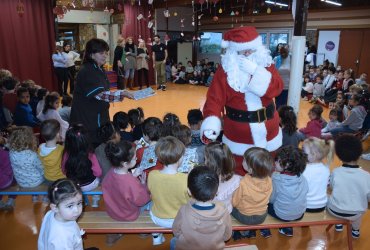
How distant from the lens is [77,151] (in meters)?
2.32

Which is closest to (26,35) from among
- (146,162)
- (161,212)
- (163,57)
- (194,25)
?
(163,57)

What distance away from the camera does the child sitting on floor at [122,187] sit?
201 cm

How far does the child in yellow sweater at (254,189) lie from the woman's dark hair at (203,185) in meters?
0.46

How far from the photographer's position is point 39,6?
670cm

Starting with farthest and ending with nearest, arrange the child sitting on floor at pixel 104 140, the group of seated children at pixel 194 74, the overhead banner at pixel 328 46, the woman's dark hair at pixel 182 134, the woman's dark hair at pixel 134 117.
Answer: the group of seated children at pixel 194 74 → the overhead banner at pixel 328 46 → the woman's dark hair at pixel 134 117 → the woman's dark hair at pixel 182 134 → the child sitting on floor at pixel 104 140

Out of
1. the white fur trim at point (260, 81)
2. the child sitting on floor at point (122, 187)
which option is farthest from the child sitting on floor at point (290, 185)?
the child sitting on floor at point (122, 187)

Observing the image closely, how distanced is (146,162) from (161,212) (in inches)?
18.4

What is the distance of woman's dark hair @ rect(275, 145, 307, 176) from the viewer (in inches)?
79.0

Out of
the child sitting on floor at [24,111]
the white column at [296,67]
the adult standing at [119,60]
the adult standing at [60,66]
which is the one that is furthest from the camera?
the adult standing at [119,60]

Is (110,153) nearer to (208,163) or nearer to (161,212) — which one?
(161,212)

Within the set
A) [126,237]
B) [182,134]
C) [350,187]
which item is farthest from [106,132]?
[350,187]

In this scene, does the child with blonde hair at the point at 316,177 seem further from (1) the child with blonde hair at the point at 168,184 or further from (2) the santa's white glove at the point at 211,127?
(1) the child with blonde hair at the point at 168,184

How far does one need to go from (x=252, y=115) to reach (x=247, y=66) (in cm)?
38

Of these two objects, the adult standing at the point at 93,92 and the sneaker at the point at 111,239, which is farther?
the adult standing at the point at 93,92
